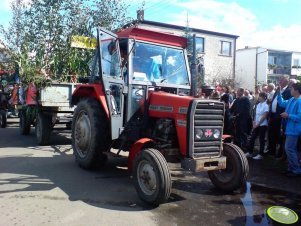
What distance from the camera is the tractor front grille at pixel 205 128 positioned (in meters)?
5.36

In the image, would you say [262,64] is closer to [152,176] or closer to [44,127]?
[44,127]

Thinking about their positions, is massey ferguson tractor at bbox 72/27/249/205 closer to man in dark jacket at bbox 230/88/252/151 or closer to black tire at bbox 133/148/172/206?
black tire at bbox 133/148/172/206

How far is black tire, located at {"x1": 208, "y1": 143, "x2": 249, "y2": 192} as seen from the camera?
5.75 meters

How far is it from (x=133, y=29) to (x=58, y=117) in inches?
163

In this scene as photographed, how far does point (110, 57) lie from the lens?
6543 millimetres

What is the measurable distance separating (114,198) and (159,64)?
98.1 inches

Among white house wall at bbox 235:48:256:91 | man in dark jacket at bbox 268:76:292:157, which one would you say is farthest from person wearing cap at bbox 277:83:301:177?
white house wall at bbox 235:48:256:91

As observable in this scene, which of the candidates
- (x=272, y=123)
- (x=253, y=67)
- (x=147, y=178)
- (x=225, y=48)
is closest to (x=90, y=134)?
(x=147, y=178)

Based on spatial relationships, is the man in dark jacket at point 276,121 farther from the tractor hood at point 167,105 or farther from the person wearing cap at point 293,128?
the tractor hood at point 167,105

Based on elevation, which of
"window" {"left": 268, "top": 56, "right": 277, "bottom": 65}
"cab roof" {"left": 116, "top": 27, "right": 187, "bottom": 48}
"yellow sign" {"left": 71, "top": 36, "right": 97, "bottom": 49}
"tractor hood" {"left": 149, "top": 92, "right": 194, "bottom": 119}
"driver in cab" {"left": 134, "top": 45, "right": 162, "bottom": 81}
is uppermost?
"window" {"left": 268, "top": 56, "right": 277, "bottom": 65}

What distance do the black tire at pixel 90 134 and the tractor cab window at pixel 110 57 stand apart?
72 cm

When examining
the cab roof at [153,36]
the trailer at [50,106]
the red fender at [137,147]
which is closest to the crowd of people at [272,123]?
the cab roof at [153,36]

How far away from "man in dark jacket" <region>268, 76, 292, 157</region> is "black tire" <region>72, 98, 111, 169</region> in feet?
A: 14.1

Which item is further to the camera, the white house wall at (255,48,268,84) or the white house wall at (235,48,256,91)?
the white house wall at (235,48,256,91)
